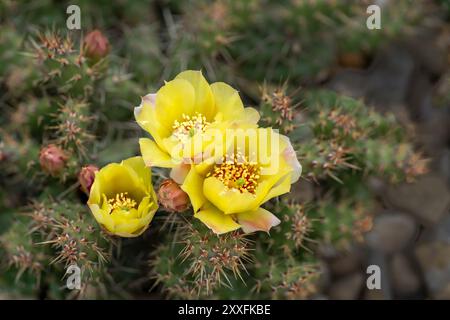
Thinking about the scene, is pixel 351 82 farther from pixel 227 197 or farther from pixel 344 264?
pixel 227 197

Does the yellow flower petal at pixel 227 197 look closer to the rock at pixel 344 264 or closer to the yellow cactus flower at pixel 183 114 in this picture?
the yellow cactus flower at pixel 183 114

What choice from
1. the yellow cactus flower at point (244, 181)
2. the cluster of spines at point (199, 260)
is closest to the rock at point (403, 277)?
the cluster of spines at point (199, 260)

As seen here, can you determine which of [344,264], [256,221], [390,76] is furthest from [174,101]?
[390,76]

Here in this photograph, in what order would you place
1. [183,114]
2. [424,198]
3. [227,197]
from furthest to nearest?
[424,198] → [183,114] → [227,197]

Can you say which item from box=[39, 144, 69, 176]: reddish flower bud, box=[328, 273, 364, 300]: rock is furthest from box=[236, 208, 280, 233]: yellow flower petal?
box=[328, 273, 364, 300]: rock

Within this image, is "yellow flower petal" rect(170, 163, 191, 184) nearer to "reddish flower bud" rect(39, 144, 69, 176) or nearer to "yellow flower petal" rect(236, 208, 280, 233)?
"yellow flower petal" rect(236, 208, 280, 233)
